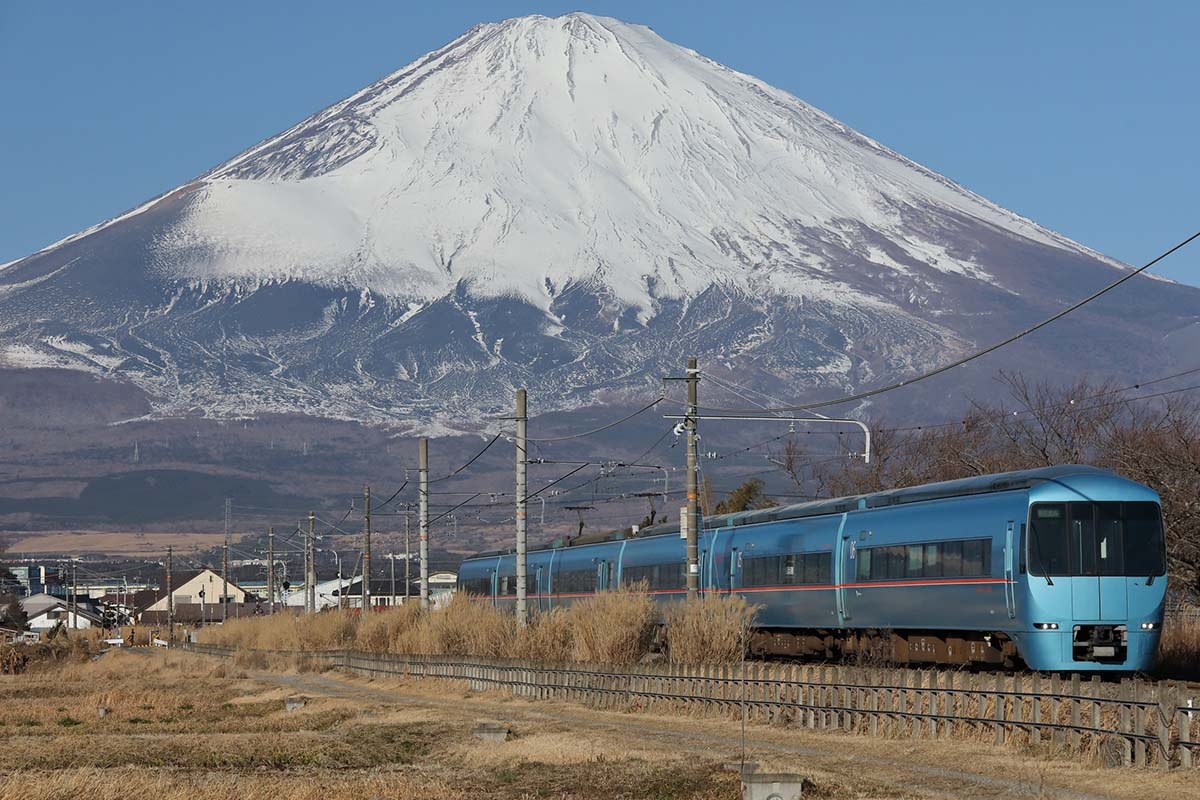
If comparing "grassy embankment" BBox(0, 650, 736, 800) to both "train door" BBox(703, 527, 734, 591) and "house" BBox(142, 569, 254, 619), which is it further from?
"house" BBox(142, 569, 254, 619)

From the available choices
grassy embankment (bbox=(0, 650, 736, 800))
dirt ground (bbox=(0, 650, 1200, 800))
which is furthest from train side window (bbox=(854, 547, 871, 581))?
grassy embankment (bbox=(0, 650, 736, 800))

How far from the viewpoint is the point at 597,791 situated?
73.6 feet

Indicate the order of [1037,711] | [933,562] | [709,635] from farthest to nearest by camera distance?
[709,635]
[933,562]
[1037,711]

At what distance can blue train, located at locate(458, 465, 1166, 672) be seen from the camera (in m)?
31.0

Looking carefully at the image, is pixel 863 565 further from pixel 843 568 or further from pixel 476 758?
pixel 476 758

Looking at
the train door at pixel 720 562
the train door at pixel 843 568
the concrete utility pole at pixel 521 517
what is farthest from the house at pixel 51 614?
the train door at pixel 843 568

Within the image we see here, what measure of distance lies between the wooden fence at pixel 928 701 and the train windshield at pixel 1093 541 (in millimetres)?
1805

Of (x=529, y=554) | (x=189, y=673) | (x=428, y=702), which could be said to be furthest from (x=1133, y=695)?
(x=189, y=673)

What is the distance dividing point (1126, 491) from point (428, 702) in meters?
16.5

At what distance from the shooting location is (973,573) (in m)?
32.8

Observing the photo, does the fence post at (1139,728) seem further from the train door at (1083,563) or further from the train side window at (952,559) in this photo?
the train side window at (952,559)

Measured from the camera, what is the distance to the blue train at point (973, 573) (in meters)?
31.0

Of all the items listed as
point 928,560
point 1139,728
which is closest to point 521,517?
point 928,560

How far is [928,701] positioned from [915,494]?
9.67m
